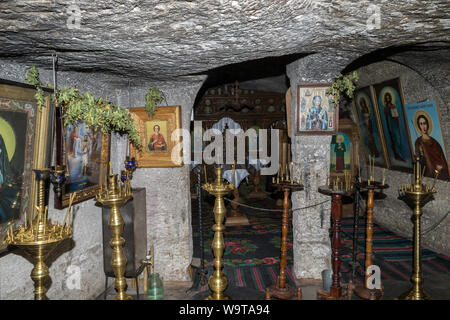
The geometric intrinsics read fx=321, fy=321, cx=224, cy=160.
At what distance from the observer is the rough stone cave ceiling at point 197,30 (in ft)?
7.44

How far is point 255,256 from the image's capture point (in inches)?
239

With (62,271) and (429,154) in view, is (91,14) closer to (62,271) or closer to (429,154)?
(62,271)

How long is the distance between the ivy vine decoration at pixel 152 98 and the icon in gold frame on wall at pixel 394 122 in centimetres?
442

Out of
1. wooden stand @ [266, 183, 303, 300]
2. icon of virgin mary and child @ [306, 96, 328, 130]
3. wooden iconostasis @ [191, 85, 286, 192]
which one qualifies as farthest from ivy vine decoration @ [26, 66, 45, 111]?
wooden iconostasis @ [191, 85, 286, 192]

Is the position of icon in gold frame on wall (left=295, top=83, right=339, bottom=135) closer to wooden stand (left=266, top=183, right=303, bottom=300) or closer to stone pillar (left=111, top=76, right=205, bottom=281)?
wooden stand (left=266, top=183, right=303, bottom=300)

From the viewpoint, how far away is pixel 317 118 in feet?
15.3

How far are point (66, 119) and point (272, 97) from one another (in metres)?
8.14

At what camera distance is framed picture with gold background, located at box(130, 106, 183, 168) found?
4.80 metres

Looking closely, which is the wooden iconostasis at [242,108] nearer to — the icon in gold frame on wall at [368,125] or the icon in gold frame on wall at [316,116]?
the icon in gold frame on wall at [368,125]

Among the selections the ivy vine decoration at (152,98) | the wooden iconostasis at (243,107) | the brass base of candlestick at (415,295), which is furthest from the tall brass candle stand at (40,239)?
the wooden iconostasis at (243,107)

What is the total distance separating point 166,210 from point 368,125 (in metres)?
5.12

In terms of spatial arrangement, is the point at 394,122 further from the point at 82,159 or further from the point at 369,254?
the point at 82,159

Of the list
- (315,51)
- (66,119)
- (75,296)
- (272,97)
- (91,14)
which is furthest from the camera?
(272,97)
